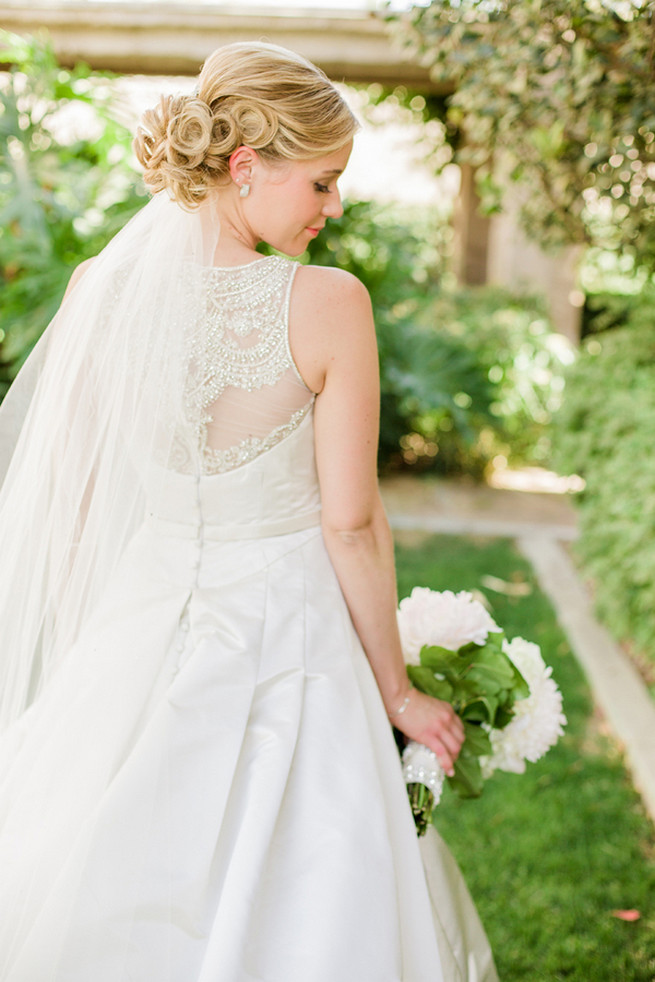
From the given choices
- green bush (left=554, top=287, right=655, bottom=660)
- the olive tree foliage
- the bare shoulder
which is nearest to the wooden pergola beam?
green bush (left=554, top=287, right=655, bottom=660)

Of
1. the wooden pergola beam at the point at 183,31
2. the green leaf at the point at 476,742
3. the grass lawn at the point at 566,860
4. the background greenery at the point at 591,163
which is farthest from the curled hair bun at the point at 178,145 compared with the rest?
the wooden pergola beam at the point at 183,31

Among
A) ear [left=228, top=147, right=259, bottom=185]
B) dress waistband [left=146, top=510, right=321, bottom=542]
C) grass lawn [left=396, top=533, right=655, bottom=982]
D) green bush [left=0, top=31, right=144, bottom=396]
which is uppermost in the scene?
ear [left=228, top=147, right=259, bottom=185]

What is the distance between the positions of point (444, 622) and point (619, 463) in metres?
2.60

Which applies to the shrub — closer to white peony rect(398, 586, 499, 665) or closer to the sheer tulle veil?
white peony rect(398, 586, 499, 665)

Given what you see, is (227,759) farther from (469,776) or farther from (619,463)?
(619,463)

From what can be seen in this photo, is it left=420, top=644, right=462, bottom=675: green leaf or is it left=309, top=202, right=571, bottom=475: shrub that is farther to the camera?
left=309, top=202, right=571, bottom=475: shrub

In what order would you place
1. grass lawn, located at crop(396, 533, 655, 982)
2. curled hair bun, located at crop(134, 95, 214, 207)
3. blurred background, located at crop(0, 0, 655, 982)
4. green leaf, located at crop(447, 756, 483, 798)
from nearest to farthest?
curled hair bun, located at crop(134, 95, 214, 207), green leaf, located at crop(447, 756, 483, 798), grass lawn, located at crop(396, 533, 655, 982), blurred background, located at crop(0, 0, 655, 982)

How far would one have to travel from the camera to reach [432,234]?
36.1 feet

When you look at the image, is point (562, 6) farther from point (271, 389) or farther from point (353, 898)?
point (353, 898)

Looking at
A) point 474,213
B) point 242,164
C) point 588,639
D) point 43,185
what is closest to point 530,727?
point 242,164

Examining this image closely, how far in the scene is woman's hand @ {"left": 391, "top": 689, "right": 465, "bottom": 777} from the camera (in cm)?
179

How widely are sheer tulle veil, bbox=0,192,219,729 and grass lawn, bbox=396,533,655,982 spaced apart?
1.70m

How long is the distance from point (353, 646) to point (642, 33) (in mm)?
2033

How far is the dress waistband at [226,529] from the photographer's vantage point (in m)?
1.67
